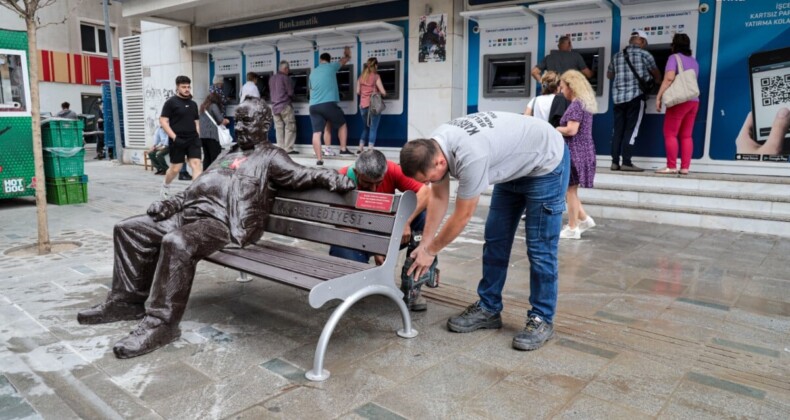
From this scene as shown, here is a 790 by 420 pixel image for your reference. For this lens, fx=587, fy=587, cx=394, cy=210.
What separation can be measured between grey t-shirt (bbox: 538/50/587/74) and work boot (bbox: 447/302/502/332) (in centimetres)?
550

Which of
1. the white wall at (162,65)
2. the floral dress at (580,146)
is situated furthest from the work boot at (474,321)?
the white wall at (162,65)

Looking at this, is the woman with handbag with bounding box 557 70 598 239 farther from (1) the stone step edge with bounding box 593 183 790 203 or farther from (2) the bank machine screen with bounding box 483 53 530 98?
(2) the bank machine screen with bounding box 483 53 530 98

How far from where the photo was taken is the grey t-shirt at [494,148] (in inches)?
108

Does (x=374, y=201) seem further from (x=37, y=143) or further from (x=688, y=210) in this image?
(x=688, y=210)

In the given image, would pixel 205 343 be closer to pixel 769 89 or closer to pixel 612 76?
pixel 612 76

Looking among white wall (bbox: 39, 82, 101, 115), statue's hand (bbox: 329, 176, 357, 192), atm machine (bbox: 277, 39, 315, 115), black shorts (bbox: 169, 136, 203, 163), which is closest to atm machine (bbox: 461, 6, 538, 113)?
atm machine (bbox: 277, 39, 315, 115)

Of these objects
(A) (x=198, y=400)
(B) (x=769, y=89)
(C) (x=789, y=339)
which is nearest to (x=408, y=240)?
(A) (x=198, y=400)

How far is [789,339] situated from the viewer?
3.35m

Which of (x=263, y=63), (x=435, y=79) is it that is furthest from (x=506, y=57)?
(x=263, y=63)

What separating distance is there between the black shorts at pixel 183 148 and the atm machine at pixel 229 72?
5.13 m

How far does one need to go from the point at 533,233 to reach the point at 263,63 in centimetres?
1070

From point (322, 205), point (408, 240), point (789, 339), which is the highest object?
point (322, 205)

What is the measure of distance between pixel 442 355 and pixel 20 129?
7.34 meters

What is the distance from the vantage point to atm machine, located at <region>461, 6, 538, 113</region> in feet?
29.4
